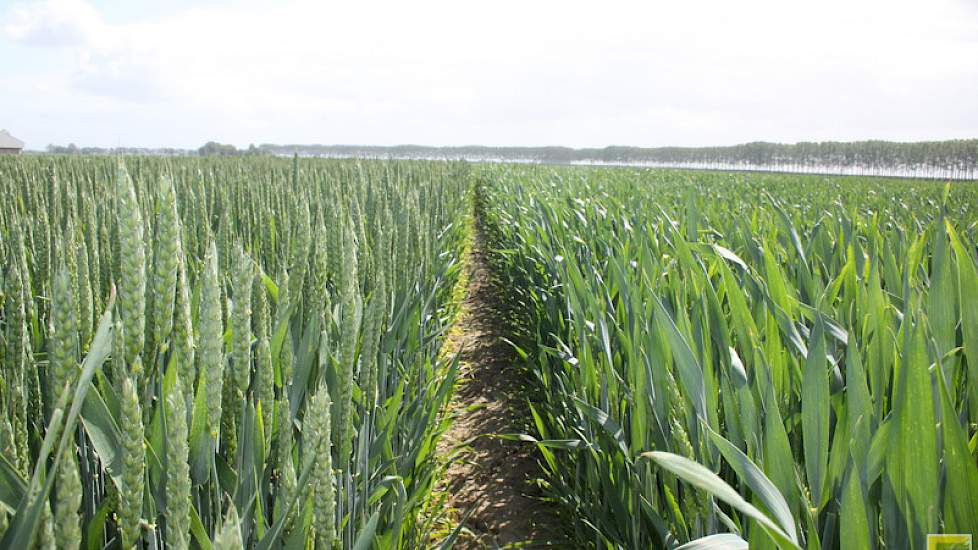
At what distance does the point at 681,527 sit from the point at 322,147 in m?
129

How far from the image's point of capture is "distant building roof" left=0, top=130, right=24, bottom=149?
4952cm

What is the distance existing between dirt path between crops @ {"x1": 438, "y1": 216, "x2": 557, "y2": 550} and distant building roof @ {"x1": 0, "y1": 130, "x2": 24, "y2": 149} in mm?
61167

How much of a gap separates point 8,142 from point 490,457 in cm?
6730

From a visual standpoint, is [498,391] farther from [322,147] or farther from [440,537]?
[322,147]

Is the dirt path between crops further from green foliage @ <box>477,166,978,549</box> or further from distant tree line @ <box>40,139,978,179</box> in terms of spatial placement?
distant tree line @ <box>40,139,978,179</box>

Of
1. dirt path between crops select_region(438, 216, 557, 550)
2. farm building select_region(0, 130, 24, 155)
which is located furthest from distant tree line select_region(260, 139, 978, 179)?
dirt path between crops select_region(438, 216, 557, 550)

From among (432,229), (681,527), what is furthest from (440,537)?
(432,229)

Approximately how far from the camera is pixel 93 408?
81cm

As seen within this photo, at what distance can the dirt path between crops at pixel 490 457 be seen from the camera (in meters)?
2.40

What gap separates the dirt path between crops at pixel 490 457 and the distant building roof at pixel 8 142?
61167mm

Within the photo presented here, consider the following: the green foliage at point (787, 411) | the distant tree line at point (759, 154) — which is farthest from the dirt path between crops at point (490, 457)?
the distant tree line at point (759, 154)

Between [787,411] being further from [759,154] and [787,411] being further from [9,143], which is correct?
[759,154]

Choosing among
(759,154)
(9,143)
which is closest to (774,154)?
(759,154)

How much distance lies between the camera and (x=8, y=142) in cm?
5153
